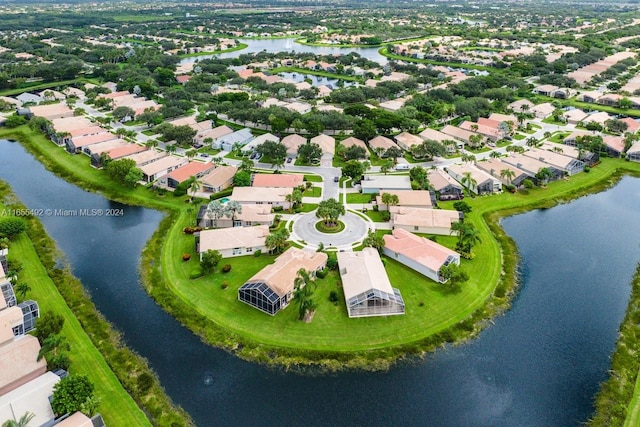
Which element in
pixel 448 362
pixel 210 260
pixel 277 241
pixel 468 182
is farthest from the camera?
pixel 468 182

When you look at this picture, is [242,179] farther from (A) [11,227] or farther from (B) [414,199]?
(A) [11,227]

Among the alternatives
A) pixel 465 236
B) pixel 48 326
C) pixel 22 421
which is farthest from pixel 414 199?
pixel 22 421

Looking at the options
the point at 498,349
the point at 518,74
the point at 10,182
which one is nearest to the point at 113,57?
the point at 10,182

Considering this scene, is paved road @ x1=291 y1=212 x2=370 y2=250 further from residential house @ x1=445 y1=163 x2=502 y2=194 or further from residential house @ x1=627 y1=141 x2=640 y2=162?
residential house @ x1=627 y1=141 x2=640 y2=162

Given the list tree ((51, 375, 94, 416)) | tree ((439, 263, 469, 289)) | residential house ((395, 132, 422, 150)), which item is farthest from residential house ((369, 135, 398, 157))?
tree ((51, 375, 94, 416))

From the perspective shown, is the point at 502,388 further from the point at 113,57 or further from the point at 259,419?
the point at 113,57

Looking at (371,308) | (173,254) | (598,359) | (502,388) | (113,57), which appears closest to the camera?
(502,388)
